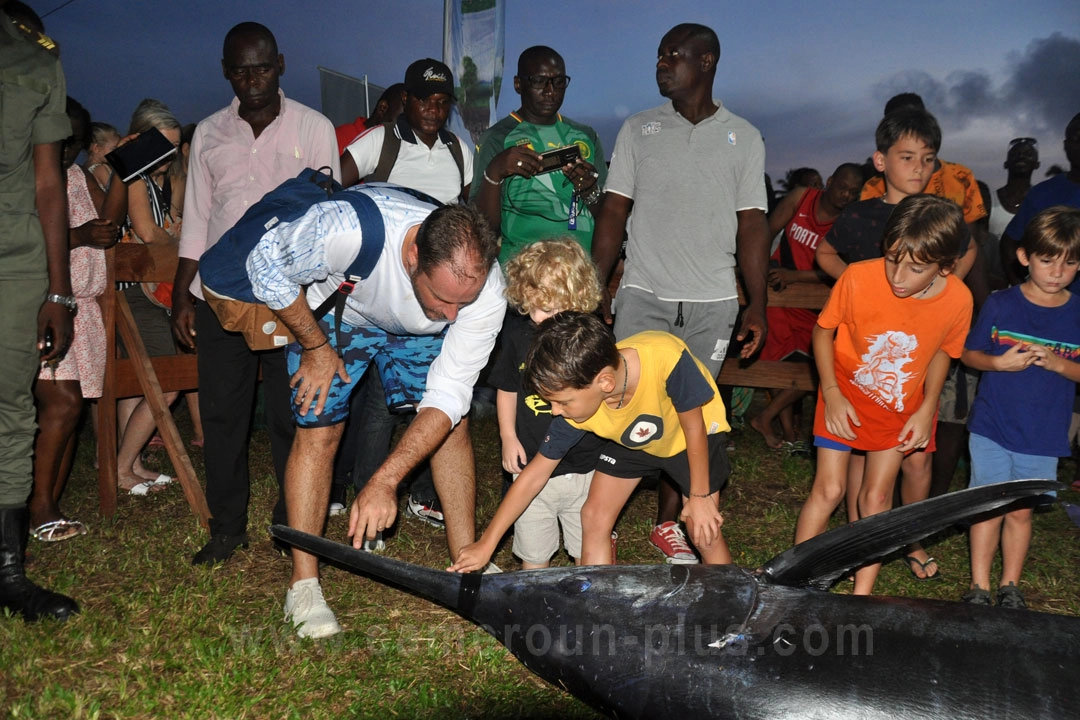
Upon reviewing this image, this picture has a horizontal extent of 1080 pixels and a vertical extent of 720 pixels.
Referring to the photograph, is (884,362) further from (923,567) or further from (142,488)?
(142,488)

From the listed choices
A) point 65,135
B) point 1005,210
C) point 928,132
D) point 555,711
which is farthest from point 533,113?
point 1005,210

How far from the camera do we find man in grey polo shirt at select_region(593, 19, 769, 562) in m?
4.43

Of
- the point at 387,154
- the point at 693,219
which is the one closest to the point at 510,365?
the point at 693,219

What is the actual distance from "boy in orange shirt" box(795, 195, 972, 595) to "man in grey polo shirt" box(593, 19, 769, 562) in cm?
58

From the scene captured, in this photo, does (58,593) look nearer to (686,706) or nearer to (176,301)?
(176,301)

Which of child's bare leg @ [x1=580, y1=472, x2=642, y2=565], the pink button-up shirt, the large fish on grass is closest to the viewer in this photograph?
the large fish on grass

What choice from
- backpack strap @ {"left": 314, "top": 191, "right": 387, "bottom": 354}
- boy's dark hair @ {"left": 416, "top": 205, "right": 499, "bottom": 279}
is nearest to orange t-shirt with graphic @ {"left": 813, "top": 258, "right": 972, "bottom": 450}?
boy's dark hair @ {"left": 416, "top": 205, "right": 499, "bottom": 279}

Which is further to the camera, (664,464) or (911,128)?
(911,128)

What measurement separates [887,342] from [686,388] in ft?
3.77

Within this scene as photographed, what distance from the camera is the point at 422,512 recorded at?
506 centimetres

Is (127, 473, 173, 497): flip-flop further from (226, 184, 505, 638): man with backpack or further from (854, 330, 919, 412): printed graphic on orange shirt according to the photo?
(854, 330, 919, 412): printed graphic on orange shirt

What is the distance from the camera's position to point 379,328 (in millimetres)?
3686

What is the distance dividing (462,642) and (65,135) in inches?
107

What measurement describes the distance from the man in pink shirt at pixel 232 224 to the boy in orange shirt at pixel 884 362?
2.59 meters
